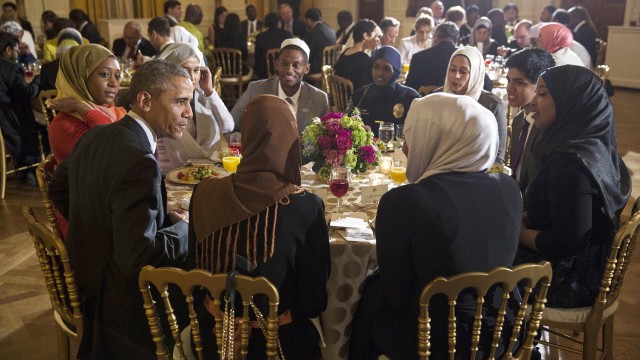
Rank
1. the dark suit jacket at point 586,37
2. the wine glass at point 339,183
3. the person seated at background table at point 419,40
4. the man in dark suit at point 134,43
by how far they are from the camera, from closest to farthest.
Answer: the wine glass at point 339,183 → the man in dark suit at point 134,43 → the person seated at background table at point 419,40 → the dark suit jacket at point 586,37

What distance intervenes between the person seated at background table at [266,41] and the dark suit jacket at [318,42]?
0.31 meters

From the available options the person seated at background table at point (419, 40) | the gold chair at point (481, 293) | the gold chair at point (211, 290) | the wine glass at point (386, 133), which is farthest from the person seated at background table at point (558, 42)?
the gold chair at point (211, 290)

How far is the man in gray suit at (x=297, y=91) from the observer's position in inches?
157

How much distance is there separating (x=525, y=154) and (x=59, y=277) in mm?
2233

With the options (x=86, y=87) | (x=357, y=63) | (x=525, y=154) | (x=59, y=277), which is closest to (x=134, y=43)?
(x=357, y=63)

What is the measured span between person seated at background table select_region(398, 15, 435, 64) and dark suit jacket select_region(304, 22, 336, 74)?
97cm

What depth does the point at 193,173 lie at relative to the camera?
9.55ft

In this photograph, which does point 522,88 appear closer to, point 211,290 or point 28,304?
point 211,290

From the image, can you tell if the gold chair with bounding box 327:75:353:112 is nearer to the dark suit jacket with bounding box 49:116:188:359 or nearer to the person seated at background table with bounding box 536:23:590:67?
the person seated at background table with bounding box 536:23:590:67

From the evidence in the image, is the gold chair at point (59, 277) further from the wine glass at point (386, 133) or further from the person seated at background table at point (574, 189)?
the wine glass at point (386, 133)

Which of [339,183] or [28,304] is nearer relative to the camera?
[339,183]

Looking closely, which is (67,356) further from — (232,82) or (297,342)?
(232,82)

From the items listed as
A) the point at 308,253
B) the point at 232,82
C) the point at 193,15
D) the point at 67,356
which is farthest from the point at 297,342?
the point at 193,15

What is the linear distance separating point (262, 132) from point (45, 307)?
7.35 feet
